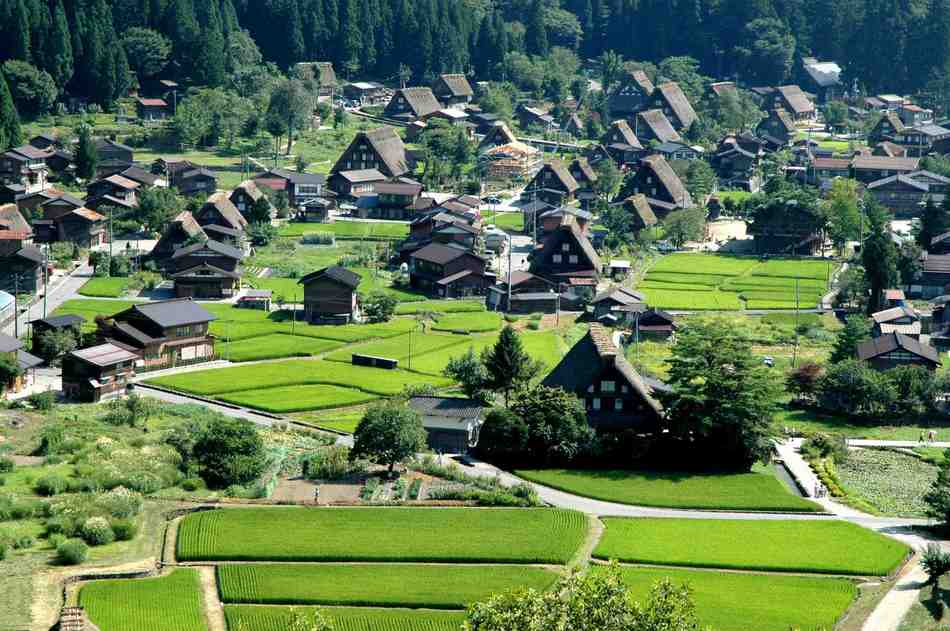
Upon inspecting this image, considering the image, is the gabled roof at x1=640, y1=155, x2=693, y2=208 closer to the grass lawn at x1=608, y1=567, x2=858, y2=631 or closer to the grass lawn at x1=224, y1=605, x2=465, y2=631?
the grass lawn at x1=608, y1=567, x2=858, y2=631

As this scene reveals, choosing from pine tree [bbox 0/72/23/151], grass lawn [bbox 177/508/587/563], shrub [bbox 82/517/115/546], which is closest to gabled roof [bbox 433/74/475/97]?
pine tree [bbox 0/72/23/151]

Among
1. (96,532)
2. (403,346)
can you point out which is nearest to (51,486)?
(96,532)

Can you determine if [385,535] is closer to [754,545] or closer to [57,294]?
[754,545]

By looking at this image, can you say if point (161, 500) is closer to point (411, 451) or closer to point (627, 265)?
point (411, 451)

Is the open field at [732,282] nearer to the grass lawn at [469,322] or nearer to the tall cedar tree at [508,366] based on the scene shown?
the grass lawn at [469,322]

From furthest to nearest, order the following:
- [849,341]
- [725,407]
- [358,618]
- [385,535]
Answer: [849,341]
[725,407]
[385,535]
[358,618]

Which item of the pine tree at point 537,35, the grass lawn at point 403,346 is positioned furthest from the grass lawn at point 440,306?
the pine tree at point 537,35

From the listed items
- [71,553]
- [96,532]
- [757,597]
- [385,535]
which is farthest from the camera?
[385,535]
